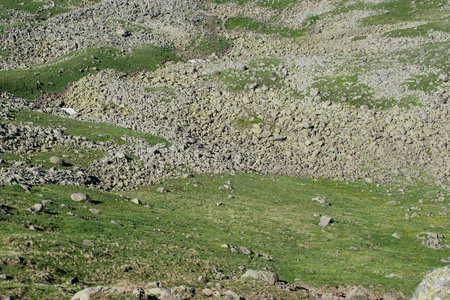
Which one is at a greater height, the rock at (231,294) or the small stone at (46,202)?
the small stone at (46,202)

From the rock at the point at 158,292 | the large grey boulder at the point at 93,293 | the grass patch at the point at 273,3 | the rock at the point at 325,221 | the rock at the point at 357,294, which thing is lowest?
the rock at the point at 325,221

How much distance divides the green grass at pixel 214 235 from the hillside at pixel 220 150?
0.55 ft

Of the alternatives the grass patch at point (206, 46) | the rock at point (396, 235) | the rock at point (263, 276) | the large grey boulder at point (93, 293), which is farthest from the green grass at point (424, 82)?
the large grey boulder at point (93, 293)

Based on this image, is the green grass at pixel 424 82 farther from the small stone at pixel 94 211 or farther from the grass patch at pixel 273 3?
the grass patch at pixel 273 3

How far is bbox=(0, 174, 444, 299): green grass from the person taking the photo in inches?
680

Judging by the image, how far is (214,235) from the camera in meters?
26.2

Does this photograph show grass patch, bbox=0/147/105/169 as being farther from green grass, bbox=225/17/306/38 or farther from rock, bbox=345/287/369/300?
green grass, bbox=225/17/306/38

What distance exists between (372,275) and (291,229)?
8074mm

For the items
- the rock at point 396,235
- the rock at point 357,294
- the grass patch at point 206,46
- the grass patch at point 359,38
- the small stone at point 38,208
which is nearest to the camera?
the rock at point 357,294

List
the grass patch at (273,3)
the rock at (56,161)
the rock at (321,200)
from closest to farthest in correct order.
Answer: the rock at (56,161), the rock at (321,200), the grass patch at (273,3)

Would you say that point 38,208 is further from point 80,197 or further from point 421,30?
point 421,30

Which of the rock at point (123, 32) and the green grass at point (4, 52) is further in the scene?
the rock at point (123, 32)

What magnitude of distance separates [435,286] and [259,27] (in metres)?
80.4

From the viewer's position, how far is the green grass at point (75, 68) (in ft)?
174
